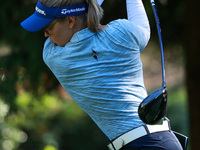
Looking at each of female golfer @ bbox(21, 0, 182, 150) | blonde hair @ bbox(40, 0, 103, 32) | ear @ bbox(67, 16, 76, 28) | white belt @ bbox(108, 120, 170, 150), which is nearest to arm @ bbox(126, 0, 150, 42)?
female golfer @ bbox(21, 0, 182, 150)

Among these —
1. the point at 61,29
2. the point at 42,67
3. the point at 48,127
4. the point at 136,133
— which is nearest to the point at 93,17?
the point at 61,29

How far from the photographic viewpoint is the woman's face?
66.2 inches

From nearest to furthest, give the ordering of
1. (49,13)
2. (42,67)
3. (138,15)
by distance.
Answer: (49,13), (138,15), (42,67)

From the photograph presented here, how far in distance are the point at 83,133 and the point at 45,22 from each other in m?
3.14

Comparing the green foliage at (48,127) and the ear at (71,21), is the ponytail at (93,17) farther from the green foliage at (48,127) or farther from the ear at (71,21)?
the green foliage at (48,127)

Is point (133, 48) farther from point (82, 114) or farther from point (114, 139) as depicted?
point (82, 114)

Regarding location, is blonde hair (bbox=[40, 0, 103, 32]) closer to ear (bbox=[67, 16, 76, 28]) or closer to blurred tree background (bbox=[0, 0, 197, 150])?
ear (bbox=[67, 16, 76, 28])

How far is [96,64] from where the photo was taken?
1665 millimetres

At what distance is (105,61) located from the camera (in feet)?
5.42

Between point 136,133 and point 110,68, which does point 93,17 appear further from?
point 136,133

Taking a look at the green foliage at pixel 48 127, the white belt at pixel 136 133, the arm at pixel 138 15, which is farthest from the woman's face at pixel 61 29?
the green foliage at pixel 48 127

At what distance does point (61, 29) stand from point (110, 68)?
310 mm

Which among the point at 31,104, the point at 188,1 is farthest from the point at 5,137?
the point at 188,1

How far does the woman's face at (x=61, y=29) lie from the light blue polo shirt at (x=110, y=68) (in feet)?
0.14
